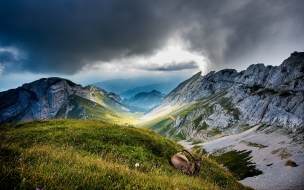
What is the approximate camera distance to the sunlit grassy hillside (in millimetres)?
4782

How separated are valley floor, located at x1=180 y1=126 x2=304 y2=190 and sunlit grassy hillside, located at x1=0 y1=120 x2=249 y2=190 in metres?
96.3

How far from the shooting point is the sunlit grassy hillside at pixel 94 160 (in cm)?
478

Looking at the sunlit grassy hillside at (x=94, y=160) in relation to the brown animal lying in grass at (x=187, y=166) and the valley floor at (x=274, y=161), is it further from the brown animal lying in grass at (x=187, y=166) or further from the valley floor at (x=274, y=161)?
the valley floor at (x=274, y=161)

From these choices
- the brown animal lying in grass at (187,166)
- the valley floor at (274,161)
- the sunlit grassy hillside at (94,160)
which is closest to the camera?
the sunlit grassy hillside at (94,160)

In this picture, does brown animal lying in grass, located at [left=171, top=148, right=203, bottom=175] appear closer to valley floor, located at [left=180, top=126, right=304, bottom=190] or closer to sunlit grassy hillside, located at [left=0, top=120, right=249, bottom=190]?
sunlit grassy hillside, located at [left=0, top=120, right=249, bottom=190]

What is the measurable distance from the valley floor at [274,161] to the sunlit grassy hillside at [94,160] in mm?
96296

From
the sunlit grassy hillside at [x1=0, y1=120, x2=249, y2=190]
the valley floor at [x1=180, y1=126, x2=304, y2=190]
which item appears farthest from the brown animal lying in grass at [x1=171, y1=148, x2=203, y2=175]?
the valley floor at [x1=180, y1=126, x2=304, y2=190]

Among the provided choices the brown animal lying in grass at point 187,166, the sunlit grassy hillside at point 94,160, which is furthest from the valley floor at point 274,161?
the sunlit grassy hillside at point 94,160

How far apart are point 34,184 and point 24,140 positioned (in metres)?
13.4

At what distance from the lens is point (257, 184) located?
102 meters

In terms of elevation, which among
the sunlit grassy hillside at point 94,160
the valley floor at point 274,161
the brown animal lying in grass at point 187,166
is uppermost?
the sunlit grassy hillside at point 94,160

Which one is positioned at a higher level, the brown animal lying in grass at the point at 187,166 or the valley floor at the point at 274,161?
the brown animal lying in grass at the point at 187,166

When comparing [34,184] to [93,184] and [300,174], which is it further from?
[300,174]

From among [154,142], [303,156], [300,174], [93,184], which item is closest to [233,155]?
[303,156]
